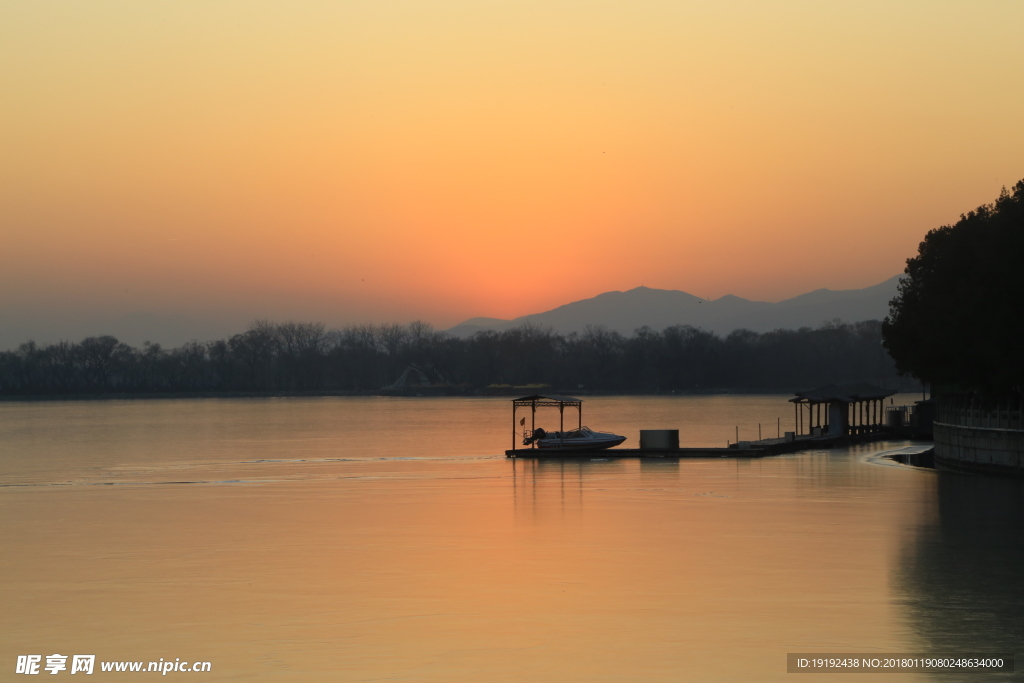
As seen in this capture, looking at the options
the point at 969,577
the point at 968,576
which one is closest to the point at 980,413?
the point at 968,576

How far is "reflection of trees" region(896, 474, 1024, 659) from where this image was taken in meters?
15.8

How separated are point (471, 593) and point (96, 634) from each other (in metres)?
6.14

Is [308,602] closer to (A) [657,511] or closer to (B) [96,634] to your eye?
(B) [96,634]

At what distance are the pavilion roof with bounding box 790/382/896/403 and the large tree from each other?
13616mm

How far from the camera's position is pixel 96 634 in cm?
1680

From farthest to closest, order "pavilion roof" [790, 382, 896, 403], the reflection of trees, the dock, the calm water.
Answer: "pavilion roof" [790, 382, 896, 403] → the dock → the reflection of trees → the calm water

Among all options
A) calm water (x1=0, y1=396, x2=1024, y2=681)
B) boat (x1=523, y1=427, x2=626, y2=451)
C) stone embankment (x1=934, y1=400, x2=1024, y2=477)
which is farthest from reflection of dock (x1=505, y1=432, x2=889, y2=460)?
stone embankment (x1=934, y1=400, x2=1024, y2=477)

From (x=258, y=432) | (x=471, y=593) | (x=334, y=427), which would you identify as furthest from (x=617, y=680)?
(x=334, y=427)

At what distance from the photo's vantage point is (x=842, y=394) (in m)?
65.8

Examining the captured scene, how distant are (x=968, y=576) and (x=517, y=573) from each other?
325 inches

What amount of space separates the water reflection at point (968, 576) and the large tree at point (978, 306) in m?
5.98

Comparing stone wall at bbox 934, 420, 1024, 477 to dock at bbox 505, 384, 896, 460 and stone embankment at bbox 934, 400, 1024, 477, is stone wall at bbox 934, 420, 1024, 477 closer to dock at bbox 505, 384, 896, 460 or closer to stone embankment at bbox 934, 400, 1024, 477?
stone embankment at bbox 934, 400, 1024, 477

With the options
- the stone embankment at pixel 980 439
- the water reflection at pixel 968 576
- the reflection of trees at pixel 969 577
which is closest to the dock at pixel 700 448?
the stone embankment at pixel 980 439

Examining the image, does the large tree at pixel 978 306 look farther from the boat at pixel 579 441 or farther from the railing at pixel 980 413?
the boat at pixel 579 441
